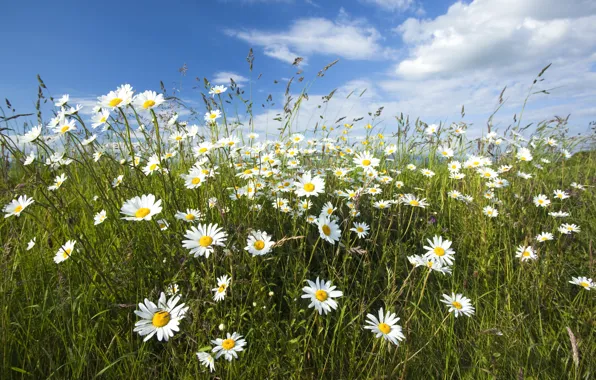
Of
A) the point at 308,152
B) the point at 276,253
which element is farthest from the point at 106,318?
the point at 308,152

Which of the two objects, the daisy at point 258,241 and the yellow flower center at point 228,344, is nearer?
the yellow flower center at point 228,344

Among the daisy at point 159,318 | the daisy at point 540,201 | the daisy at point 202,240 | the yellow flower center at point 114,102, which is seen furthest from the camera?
the daisy at point 540,201

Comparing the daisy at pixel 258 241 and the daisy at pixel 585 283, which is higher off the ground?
the daisy at pixel 258 241

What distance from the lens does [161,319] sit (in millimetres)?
1338

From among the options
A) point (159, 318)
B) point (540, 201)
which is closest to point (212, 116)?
point (159, 318)

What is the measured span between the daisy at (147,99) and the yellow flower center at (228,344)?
1.33 meters

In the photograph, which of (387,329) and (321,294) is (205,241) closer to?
(321,294)

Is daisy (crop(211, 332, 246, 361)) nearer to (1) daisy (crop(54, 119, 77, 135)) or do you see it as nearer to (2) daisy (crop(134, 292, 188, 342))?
(2) daisy (crop(134, 292, 188, 342))

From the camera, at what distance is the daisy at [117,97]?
192 cm

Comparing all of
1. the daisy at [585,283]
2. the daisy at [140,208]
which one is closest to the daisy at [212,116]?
the daisy at [140,208]

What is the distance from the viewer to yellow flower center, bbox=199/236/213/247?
1.60m

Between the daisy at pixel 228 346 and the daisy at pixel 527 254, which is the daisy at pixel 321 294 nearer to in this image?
the daisy at pixel 228 346

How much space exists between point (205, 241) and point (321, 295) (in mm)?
598

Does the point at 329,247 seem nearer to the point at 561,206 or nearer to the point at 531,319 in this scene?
the point at 531,319
